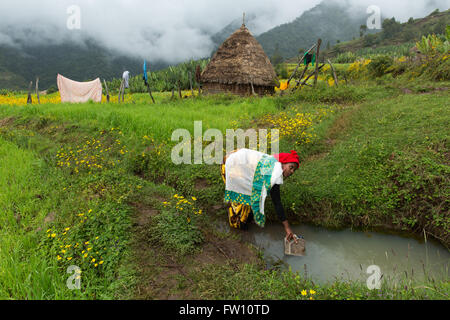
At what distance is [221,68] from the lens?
12711 mm

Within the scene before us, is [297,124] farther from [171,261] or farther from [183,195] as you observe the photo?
[171,261]

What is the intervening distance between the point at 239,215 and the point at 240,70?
33.9 feet

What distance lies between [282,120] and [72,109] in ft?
19.6

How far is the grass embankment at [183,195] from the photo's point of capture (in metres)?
2.06

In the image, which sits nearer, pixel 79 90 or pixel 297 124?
pixel 297 124

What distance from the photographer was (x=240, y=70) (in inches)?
476

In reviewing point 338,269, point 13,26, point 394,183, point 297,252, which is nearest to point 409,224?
point 394,183

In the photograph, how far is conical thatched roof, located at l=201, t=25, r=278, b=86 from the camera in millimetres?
12164

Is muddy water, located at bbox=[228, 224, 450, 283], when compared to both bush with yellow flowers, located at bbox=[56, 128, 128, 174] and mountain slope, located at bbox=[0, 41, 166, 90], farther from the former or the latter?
mountain slope, located at bbox=[0, 41, 166, 90]

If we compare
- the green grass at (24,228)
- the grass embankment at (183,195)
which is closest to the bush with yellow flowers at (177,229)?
the grass embankment at (183,195)

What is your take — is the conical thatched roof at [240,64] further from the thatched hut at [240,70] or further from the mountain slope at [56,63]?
the mountain slope at [56,63]

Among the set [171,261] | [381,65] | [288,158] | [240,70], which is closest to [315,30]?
[381,65]

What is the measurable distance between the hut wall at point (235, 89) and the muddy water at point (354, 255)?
10063 millimetres
